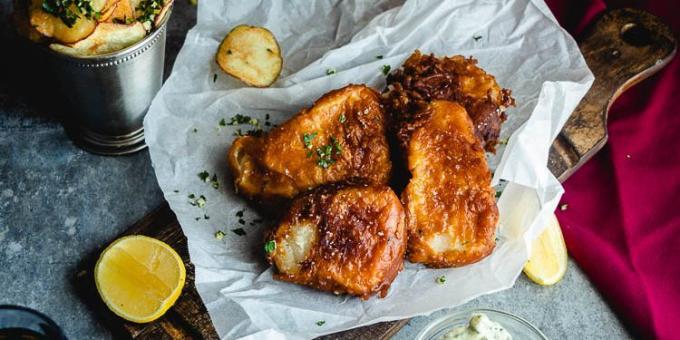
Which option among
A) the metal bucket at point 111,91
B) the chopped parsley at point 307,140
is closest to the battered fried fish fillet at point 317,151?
the chopped parsley at point 307,140

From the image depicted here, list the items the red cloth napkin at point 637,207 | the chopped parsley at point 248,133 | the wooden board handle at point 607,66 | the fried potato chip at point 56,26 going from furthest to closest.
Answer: the wooden board handle at point 607,66
the red cloth napkin at point 637,207
the chopped parsley at point 248,133
the fried potato chip at point 56,26

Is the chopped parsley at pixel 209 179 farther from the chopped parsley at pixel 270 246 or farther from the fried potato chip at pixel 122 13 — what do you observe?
the fried potato chip at pixel 122 13

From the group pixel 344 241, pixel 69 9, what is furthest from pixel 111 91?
pixel 344 241

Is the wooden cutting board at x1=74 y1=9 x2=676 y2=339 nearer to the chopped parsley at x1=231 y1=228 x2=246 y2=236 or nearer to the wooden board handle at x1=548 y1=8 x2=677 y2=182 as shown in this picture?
the wooden board handle at x1=548 y1=8 x2=677 y2=182

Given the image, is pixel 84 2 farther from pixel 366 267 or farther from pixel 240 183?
pixel 366 267

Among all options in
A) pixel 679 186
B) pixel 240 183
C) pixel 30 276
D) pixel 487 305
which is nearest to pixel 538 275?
pixel 487 305

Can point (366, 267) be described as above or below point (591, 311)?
above

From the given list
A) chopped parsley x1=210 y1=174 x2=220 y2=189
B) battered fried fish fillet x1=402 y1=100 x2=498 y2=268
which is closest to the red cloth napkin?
battered fried fish fillet x1=402 y1=100 x2=498 y2=268
